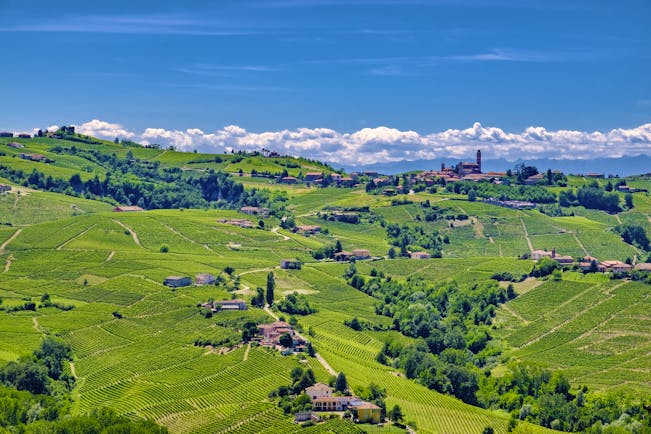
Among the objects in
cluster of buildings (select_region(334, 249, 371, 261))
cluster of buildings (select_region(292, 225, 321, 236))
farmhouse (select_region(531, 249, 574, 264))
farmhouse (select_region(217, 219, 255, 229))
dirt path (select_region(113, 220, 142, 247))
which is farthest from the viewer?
cluster of buildings (select_region(292, 225, 321, 236))

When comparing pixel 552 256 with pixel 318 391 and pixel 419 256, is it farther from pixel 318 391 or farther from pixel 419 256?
pixel 318 391

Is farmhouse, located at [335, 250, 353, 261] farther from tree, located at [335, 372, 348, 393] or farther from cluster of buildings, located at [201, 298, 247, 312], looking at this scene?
tree, located at [335, 372, 348, 393]

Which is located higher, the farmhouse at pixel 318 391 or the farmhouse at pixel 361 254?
the farmhouse at pixel 361 254

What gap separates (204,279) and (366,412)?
55.8 meters

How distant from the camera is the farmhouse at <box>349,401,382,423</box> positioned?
8781 cm

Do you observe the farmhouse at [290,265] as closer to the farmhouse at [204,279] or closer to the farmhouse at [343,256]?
the farmhouse at [343,256]

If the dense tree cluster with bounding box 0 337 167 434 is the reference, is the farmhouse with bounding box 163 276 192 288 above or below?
above

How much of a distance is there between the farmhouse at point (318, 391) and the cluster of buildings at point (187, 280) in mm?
49561

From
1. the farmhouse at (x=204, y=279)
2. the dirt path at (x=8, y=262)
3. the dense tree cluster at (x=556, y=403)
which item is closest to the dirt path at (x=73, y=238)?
the dirt path at (x=8, y=262)

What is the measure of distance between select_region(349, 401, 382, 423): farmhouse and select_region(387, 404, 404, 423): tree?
2.11 meters

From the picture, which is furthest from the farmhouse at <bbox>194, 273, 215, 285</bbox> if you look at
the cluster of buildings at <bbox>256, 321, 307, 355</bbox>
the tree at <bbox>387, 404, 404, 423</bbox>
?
the tree at <bbox>387, 404, 404, 423</bbox>

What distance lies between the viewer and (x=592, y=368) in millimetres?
117438

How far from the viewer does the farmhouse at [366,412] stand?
87812mm

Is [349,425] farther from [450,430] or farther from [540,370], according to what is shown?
[540,370]
